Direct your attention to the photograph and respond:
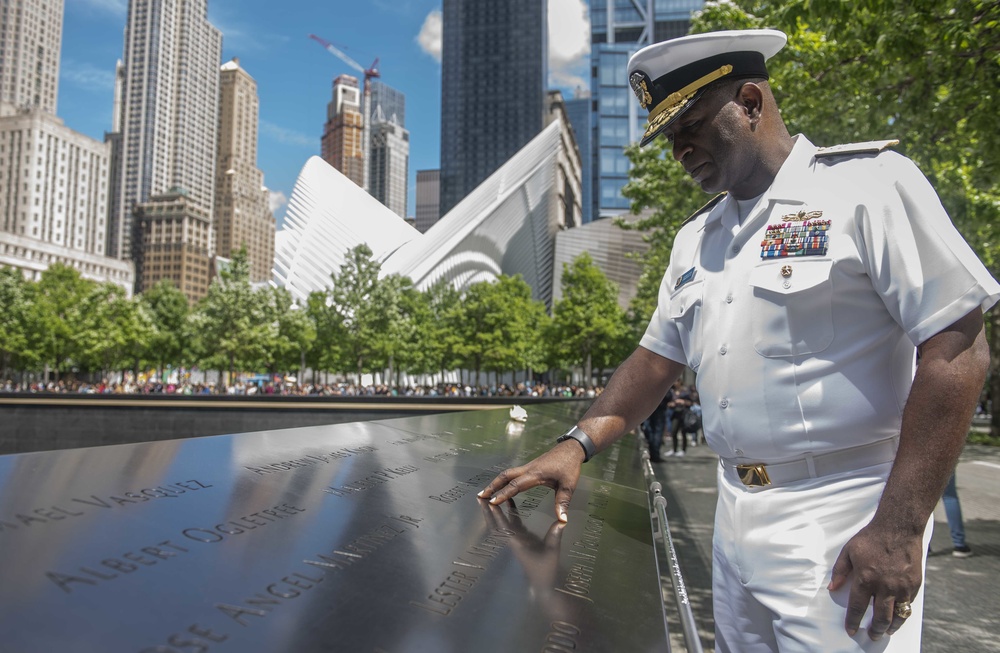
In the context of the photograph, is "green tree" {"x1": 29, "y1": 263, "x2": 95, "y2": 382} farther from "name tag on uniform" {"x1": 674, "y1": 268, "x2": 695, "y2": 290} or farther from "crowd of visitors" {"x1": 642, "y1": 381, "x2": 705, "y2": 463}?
"name tag on uniform" {"x1": 674, "y1": 268, "x2": 695, "y2": 290}

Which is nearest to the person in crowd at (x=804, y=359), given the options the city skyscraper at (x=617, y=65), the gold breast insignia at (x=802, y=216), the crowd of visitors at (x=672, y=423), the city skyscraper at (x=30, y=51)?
the gold breast insignia at (x=802, y=216)

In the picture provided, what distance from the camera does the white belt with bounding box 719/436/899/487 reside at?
1523 millimetres

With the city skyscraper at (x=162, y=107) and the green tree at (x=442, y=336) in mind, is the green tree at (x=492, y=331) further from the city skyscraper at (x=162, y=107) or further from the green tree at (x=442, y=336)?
the city skyscraper at (x=162, y=107)

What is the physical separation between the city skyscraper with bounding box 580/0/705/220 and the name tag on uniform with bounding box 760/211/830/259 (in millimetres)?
115387

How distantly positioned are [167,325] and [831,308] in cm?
5649

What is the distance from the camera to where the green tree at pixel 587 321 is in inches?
1563

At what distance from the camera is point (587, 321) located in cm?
3981

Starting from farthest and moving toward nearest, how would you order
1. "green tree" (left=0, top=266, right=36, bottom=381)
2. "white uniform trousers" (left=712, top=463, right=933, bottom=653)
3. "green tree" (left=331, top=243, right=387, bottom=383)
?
1. "green tree" (left=0, top=266, right=36, bottom=381)
2. "green tree" (left=331, top=243, right=387, bottom=383)
3. "white uniform trousers" (left=712, top=463, right=933, bottom=653)

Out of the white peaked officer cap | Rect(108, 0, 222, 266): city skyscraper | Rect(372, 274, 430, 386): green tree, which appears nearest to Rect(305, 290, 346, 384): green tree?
Rect(372, 274, 430, 386): green tree

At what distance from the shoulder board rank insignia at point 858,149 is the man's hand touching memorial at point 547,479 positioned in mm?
1030

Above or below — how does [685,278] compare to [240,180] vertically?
below

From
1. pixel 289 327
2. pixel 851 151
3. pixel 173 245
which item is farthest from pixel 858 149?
pixel 173 245

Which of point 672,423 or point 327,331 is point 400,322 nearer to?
point 327,331

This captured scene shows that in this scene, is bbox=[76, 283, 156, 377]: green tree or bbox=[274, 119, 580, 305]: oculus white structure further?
bbox=[274, 119, 580, 305]: oculus white structure
